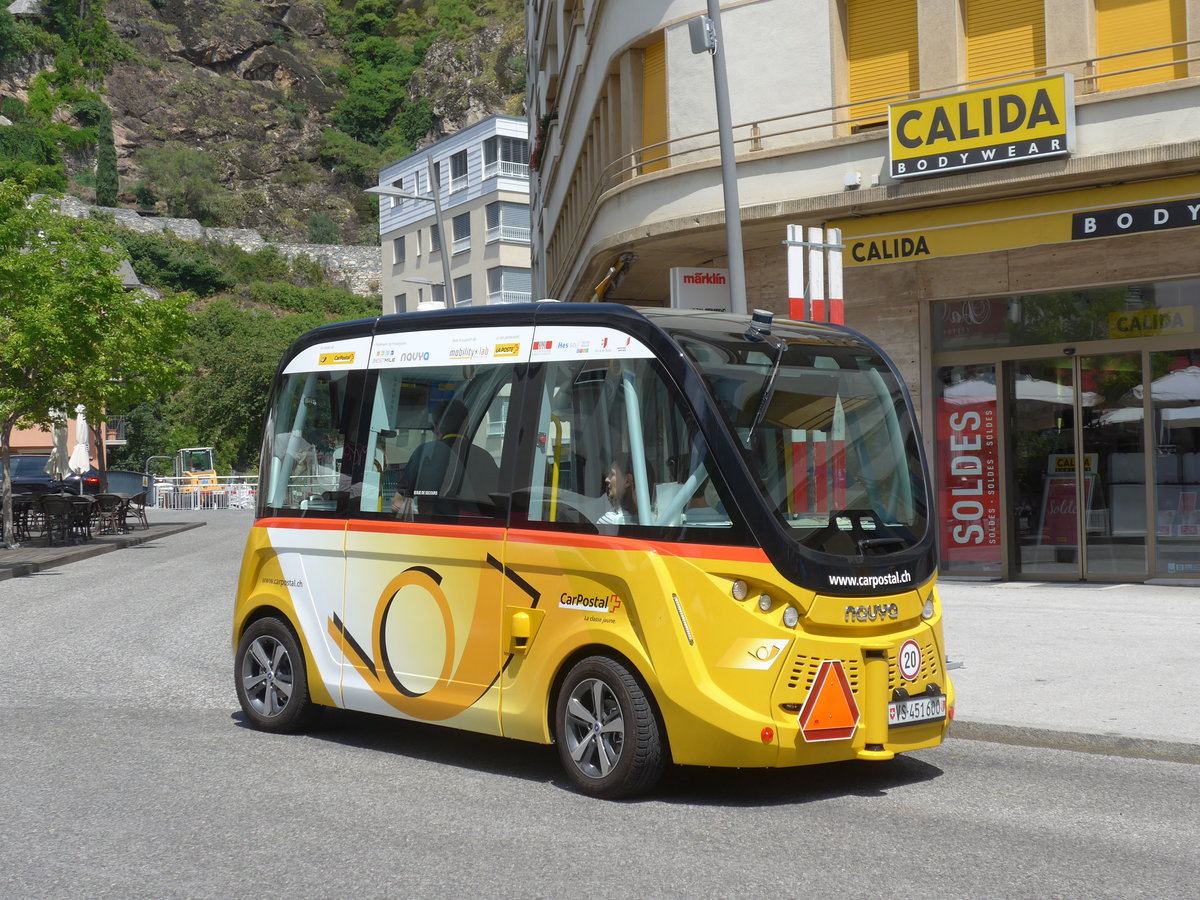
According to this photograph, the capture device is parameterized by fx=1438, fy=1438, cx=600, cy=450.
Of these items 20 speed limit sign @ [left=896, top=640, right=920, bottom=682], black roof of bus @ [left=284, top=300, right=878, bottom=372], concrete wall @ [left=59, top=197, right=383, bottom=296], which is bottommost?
20 speed limit sign @ [left=896, top=640, right=920, bottom=682]

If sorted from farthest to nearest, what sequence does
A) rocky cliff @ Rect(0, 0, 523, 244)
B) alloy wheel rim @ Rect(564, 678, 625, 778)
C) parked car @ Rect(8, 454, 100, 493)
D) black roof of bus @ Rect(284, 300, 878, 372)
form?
1. rocky cliff @ Rect(0, 0, 523, 244)
2. parked car @ Rect(8, 454, 100, 493)
3. black roof of bus @ Rect(284, 300, 878, 372)
4. alloy wheel rim @ Rect(564, 678, 625, 778)

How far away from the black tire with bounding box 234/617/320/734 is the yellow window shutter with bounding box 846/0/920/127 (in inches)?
455

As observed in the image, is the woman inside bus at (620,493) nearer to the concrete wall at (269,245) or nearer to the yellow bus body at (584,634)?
the yellow bus body at (584,634)

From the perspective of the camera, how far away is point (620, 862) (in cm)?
544

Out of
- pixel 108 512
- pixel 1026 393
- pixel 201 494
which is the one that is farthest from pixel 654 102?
pixel 201 494

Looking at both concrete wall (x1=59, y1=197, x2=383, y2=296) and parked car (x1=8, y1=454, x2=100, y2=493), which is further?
concrete wall (x1=59, y1=197, x2=383, y2=296)

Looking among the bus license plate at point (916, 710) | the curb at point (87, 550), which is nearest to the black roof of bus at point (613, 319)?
the bus license plate at point (916, 710)

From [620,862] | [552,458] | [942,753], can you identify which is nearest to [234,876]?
[620,862]

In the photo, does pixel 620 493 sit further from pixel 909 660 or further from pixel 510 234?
pixel 510 234

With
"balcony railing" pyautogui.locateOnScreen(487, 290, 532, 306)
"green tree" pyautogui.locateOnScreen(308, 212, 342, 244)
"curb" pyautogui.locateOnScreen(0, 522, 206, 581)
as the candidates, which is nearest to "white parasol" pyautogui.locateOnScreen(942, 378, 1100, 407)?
"curb" pyautogui.locateOnScreen(0, 522, 206, 581)

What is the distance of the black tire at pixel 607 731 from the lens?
647cm

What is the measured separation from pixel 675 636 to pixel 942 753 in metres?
2.33

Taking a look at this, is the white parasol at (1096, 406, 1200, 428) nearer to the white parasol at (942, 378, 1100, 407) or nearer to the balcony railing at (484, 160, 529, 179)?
the white parasol at (942, 378, 1100, 407)

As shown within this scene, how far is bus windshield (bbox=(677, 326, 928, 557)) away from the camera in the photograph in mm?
6637
